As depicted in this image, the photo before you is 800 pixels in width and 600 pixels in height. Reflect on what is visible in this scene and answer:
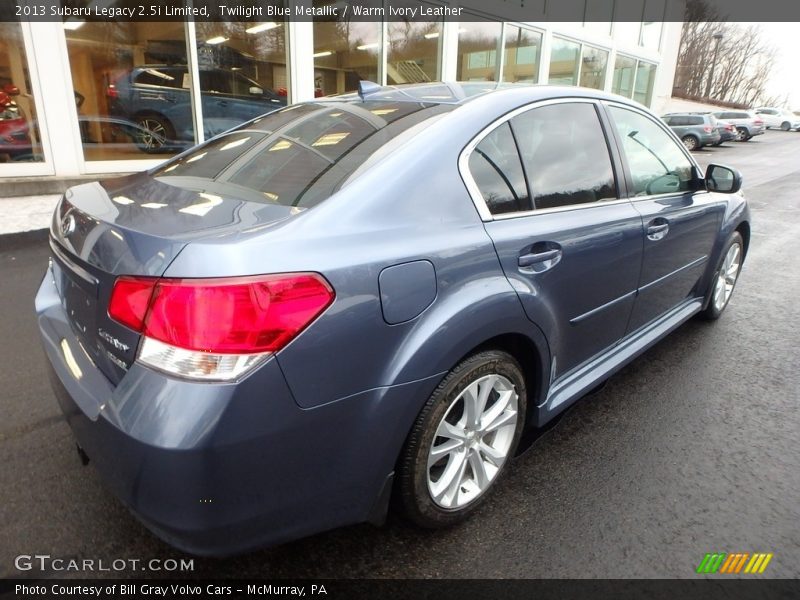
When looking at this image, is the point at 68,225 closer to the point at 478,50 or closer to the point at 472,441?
the point at 472,441

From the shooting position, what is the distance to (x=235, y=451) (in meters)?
1.35

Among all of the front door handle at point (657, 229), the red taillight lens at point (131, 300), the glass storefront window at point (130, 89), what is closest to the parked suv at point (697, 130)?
the glass storefront window at point (130, 89)

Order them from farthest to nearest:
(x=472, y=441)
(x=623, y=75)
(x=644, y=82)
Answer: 1. (x=644, y=82)
2. (x=623, y=75)
3. (x=472, y=441)

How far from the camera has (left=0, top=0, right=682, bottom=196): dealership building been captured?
7457mm

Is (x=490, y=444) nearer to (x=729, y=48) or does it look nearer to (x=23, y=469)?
(x=23, y=469)

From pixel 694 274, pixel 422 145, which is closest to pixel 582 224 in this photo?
pixel 422 145

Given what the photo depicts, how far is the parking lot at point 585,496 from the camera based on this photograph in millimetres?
1842

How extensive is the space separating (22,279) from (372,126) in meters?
3.87

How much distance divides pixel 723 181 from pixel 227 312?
3218 mm

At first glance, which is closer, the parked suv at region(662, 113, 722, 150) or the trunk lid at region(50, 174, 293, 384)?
the trunk lid at region(50, 174, 293, 384)

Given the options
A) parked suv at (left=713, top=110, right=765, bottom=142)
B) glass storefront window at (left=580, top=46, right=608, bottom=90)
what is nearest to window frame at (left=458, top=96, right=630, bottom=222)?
glass storefront window at (left=580, top=46, right=608, bottom=90)

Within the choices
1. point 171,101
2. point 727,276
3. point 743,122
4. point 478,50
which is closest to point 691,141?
point 743,122

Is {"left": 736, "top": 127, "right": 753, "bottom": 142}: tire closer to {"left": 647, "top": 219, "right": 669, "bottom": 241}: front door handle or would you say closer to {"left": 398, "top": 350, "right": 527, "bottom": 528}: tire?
{"left": 647, "top": 219, "right": 669, "bottom": 241}: front door handle

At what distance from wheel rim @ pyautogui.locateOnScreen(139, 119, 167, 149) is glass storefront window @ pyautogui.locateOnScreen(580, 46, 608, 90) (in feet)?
49.0
